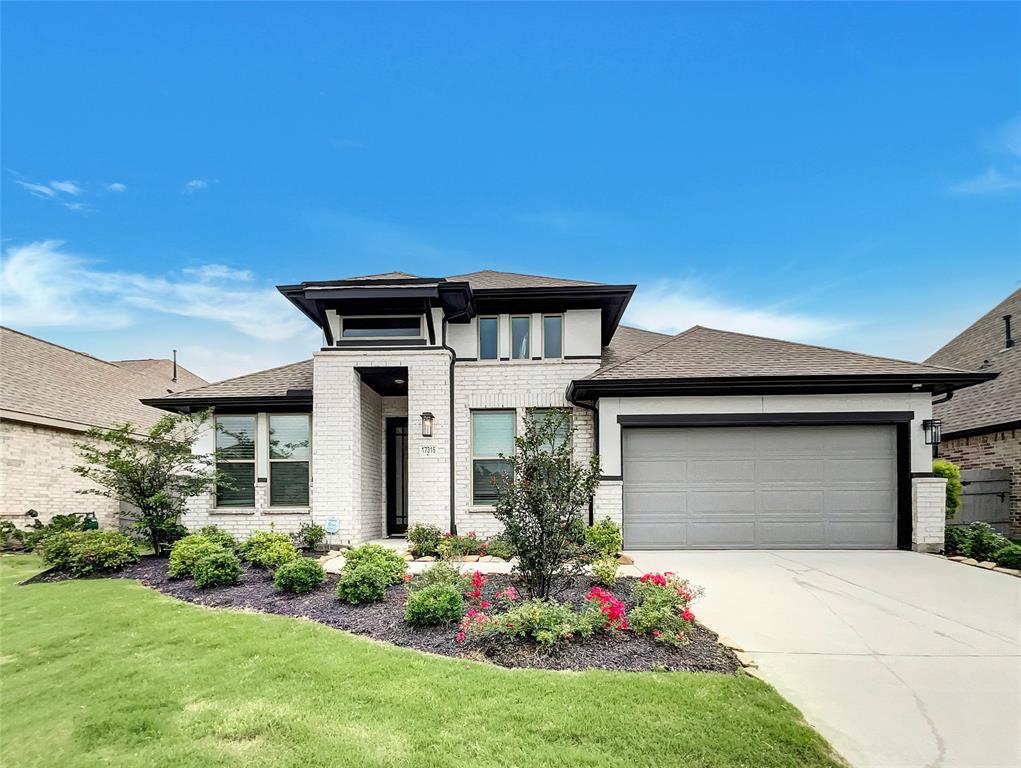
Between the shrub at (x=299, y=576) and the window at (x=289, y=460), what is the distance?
482cm

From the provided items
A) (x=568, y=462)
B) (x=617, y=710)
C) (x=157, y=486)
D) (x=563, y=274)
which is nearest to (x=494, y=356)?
(x=563, y=274)

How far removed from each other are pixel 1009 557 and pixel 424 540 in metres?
9.55

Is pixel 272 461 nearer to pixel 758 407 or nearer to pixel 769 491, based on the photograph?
pixel 758 407

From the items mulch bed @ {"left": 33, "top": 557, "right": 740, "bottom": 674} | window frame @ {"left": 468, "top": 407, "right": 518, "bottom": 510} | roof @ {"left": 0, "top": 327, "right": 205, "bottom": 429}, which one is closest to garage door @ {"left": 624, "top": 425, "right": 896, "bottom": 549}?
window frame @ {"left": 468, "top": 407, "right": 518, "bottom": 510}

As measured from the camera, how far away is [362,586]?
5871 mm

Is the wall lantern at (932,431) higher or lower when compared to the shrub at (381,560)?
higher

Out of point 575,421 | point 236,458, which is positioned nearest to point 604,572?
point 575,421

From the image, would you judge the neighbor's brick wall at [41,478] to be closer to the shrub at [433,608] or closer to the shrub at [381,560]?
the shrub at [381,560]

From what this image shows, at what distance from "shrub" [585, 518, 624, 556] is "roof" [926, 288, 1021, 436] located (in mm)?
10058

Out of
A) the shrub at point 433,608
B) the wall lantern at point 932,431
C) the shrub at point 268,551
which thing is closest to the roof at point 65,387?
the shrub at point 268,551

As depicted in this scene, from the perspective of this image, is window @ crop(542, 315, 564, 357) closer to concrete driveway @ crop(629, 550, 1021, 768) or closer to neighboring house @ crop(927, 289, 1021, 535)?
concrete driveway @ crop(629, 550, 1021, 768)

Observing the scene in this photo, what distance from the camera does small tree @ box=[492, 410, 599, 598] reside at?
5.27 m

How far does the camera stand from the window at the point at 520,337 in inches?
441

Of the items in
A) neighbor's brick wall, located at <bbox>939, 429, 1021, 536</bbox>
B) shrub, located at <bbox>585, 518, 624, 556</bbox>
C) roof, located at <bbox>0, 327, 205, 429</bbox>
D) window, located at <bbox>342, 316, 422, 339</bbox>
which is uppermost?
window, located at <bbox>342, 316, 422, 339</bbox>
